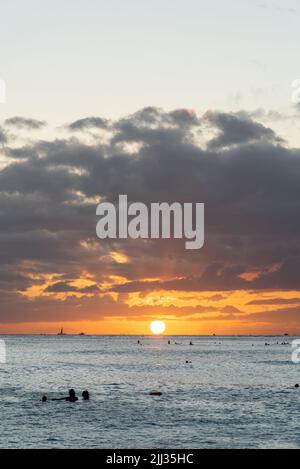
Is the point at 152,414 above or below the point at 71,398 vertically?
below

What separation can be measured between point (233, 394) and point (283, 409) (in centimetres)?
1920

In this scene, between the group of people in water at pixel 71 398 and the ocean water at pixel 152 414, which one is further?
the group of people in water at pixel 71 398

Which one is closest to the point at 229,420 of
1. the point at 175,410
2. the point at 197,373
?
the point at 175,410

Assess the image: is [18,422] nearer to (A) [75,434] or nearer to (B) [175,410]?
(A) [75,434]

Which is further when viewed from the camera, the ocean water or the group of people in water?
the group of people in water

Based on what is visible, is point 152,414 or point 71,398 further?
point 71,398
